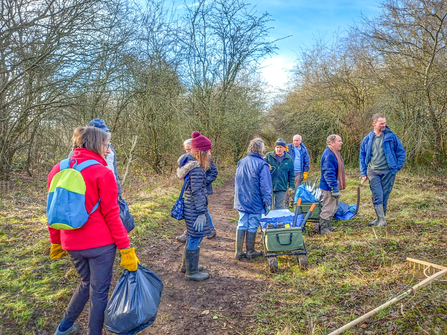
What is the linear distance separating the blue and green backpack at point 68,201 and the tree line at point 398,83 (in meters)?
11.6

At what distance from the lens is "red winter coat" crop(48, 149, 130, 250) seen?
2.35 metres

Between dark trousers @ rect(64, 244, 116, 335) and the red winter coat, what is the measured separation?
0.24 ft

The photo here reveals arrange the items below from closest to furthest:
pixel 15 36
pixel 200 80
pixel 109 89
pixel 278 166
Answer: pixel 278 166 → pixel 15 36 → pixel 109 89 → pixel 200 80

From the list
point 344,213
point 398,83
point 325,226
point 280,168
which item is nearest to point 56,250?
point 280,168

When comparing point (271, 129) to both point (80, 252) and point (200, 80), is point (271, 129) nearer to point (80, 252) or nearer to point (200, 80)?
point (200, 80)

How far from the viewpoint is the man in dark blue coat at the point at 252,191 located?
15.1ft

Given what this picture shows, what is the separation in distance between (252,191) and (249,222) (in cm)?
55

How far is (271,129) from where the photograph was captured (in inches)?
786

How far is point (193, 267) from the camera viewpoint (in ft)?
13.5

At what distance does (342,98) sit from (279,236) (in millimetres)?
12717

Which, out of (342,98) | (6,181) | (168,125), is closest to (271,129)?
(342,98)

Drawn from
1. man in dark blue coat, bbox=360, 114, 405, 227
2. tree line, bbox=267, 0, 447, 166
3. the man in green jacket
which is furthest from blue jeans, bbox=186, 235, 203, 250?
tree line, bbox=267, 0, 447, 166

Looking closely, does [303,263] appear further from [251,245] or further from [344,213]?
[344,213]

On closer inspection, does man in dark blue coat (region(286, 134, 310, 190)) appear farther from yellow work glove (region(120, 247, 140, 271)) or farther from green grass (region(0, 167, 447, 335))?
yellow work glove (region(120, 247, 140, 271))
